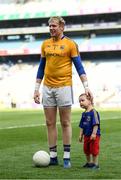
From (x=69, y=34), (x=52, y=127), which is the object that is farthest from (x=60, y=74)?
(x=69, y=34)

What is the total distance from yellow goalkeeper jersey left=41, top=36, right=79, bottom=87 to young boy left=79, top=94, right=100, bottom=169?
1.50 feet

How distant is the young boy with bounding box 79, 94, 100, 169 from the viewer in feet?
23.9

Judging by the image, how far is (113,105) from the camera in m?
49.3

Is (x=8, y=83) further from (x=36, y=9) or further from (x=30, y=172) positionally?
(x=30, y=172)

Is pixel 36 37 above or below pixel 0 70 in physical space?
above

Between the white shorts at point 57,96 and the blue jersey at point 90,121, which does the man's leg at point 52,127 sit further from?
the blue jersey at point 90,121

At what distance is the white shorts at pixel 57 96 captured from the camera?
7578mm

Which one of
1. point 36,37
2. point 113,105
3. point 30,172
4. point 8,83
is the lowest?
point 30,172

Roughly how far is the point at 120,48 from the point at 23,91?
10964mm

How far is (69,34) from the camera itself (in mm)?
58281

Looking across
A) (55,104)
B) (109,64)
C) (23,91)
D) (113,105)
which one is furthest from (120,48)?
(55,104)

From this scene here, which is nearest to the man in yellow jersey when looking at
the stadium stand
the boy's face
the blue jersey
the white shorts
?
the white shorts

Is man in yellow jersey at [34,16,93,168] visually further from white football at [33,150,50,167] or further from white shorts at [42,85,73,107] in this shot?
white football at [33,150,50,167]

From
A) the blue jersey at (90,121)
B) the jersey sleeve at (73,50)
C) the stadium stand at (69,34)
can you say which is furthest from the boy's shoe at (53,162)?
the stadium stand at (69,34)
